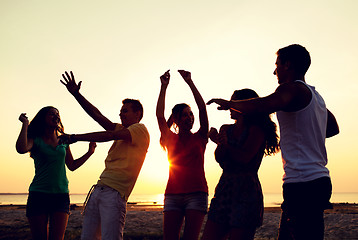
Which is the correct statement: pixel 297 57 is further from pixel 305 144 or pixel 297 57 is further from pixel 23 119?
pixel 23 119

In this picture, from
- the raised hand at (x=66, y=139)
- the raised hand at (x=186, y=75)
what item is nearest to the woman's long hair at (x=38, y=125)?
the raised hand at (x=66, y=139)

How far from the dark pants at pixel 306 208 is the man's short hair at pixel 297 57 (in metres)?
1.08

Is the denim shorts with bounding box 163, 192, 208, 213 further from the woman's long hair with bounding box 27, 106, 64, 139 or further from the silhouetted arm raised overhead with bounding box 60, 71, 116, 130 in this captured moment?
the woman's long hair with bounding box 27, 106, 64, 139

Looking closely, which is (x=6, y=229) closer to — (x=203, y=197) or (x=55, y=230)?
(x=55, y=230)

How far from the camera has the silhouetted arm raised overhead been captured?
17.0ft

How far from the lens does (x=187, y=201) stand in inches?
191

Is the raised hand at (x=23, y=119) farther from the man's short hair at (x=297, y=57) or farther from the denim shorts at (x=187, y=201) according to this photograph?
the man's short hair at (x=297, y=57)


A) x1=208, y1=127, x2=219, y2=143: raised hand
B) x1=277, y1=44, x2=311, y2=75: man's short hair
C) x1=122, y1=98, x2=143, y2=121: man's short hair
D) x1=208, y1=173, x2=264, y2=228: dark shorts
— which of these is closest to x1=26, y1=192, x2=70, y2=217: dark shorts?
x1=122, y1=98, x2=143, y2=121: man's short hair

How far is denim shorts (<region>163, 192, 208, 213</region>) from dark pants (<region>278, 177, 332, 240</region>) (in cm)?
191

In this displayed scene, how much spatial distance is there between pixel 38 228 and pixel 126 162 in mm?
1776

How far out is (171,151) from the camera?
525cm

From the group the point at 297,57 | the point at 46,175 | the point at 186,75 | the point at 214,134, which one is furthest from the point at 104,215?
the point at 297,57

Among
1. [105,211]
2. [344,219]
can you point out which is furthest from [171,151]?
[344,219]

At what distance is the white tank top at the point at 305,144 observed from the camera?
298 centimetres
